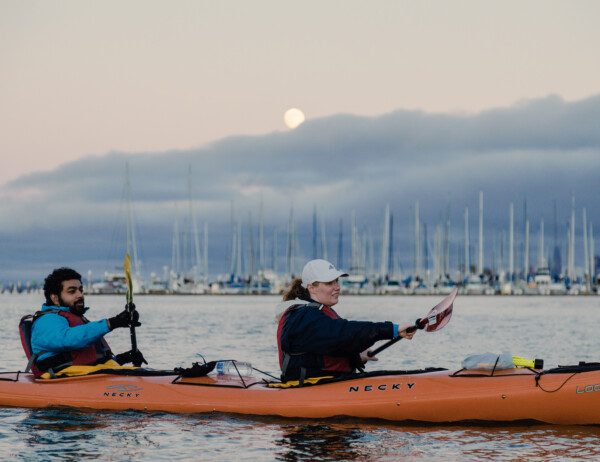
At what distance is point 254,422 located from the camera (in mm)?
10344

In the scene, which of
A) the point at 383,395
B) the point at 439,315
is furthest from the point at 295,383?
the point at 439,315

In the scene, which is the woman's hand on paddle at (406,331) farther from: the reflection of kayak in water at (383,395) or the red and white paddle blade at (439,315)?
the reflection of kayak in water at (383,395)

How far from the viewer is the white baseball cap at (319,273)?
9.68m

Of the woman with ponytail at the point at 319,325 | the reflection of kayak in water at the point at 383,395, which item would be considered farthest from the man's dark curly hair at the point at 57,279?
the woman with ponytail at the point at 319,325

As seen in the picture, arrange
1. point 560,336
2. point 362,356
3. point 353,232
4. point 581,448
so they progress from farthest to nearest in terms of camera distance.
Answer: point 353,232, point 560,336, point 362,356, point 581,448

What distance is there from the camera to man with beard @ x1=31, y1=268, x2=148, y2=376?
33.9ft

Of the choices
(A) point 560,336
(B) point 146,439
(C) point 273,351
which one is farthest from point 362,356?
(A) point 560,336

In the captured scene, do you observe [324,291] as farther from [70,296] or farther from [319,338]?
[70,296]

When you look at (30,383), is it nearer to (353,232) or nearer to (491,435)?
(491,435)

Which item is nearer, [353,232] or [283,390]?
[283,390]

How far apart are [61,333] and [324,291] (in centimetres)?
304

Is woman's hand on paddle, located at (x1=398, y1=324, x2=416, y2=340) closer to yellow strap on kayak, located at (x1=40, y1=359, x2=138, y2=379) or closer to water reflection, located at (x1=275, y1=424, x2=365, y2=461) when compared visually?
water reflection, located at (x1=275, y1=424, x2=365, y2=461)

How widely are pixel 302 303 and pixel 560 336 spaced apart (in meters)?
28.3

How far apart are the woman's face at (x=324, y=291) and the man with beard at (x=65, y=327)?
6.63 ft
